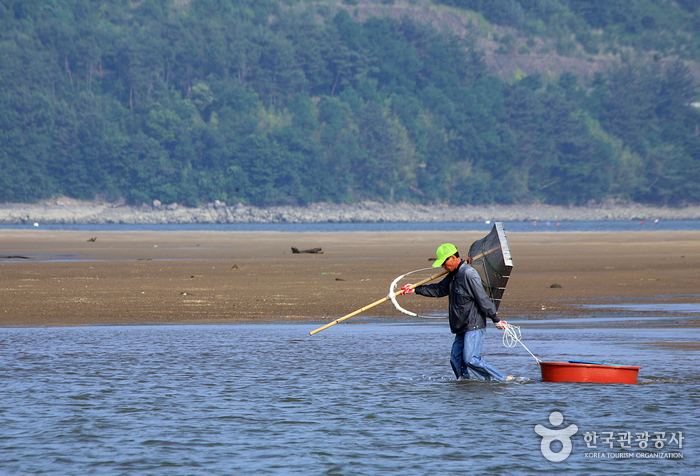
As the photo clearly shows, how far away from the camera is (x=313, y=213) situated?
12475 centimetres

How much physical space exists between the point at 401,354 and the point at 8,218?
109 meters

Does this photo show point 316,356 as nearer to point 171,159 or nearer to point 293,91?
point 171,159

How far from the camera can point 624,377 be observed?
10.4 m

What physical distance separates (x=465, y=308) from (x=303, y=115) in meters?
129

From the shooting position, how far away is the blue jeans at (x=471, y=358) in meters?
10.7

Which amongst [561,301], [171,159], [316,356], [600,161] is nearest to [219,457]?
[316,356]

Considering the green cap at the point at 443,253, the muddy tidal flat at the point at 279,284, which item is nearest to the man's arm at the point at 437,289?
the green cap at the point at 443,253

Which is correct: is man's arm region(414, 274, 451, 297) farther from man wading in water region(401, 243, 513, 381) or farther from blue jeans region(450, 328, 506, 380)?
blue jeans region(450, 328, 506, 380)

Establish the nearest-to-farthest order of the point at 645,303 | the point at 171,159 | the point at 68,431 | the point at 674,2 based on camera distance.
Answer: the point at 68,431
the point at 645,303
the point at 171,159
the point at 674,2

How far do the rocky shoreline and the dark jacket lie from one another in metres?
109

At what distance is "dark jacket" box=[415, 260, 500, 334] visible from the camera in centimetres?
1041

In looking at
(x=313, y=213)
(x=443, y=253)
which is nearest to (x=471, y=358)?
(x=443, y=253)

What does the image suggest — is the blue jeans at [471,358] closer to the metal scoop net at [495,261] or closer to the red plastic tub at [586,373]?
the red plastic tub at [586,373]

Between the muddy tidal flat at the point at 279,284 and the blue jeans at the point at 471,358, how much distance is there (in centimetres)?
590
